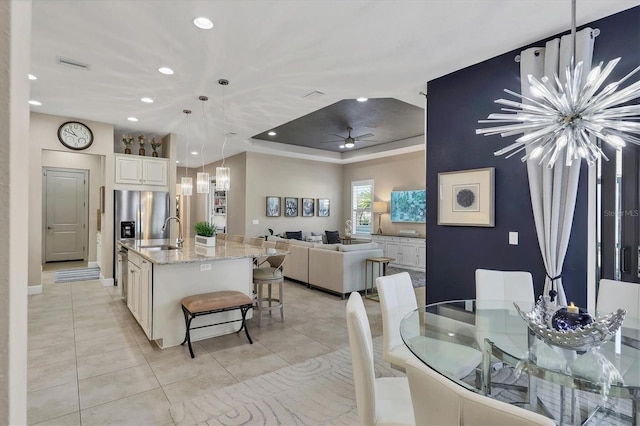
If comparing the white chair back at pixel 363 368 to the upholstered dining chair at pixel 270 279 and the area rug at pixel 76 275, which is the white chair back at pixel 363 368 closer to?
the upholstered dining chair at pixel 270 279

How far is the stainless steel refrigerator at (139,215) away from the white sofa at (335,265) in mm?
2461

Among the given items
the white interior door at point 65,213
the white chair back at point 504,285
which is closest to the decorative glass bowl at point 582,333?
the white chair back at point 504,285

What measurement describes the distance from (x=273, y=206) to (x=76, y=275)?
4.48m

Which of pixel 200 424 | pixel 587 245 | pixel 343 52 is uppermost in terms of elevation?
pixel 343 52

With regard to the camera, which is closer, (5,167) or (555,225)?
(5,167)

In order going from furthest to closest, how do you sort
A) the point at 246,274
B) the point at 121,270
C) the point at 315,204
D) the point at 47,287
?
the point at 315,204 → the point at 47,287 → the point at 121,270 → the point at 246,274

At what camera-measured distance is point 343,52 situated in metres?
3.15

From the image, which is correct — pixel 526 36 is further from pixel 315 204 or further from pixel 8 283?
pixel 315 204

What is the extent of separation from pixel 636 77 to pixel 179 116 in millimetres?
5566

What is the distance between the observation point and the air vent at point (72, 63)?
3.38 m

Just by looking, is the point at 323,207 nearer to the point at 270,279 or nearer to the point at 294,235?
the point at 294,235

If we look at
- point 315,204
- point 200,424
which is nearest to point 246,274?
point 200,424

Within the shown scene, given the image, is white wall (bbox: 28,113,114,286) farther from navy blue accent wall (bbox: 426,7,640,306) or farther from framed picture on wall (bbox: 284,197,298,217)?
navy blue accent wall (bbox: 426,7,640,306)

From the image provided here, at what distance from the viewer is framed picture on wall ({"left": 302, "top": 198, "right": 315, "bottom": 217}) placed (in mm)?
9289
